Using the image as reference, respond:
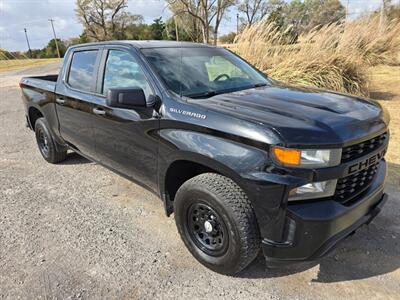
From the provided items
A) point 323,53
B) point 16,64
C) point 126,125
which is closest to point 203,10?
point 323,53

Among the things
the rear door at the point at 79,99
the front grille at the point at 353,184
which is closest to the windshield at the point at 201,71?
the rear door at the point at 79,99

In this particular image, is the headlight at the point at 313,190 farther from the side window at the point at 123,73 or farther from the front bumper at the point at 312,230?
the side window at the point at 123,73

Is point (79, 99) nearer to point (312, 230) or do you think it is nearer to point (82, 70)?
point (82, 70)

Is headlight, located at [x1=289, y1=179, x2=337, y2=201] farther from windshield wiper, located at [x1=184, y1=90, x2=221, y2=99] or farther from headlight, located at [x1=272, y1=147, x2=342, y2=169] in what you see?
windshield wiper, located at [x1=184, y1=90, x2=221, y2=99]

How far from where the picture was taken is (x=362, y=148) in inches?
96.9

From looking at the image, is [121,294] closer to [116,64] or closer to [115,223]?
[115,223]

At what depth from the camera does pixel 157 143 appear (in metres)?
2.97

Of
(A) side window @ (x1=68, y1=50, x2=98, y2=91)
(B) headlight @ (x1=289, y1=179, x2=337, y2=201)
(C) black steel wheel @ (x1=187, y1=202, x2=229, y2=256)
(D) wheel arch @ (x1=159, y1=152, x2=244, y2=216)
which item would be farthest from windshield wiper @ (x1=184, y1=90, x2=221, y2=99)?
(A) side window @ (x1=68, y1=50, x2=98, y2=91)

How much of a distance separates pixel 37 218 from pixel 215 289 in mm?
2192

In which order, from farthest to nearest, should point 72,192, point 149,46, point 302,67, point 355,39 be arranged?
1. point 355,39
2. point 302,67
3. point 72,192
4. point 149,46

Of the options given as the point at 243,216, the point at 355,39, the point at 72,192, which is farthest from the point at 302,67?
the point at 243,216

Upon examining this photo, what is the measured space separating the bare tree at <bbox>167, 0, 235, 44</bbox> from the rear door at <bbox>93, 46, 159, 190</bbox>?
19.2 metres

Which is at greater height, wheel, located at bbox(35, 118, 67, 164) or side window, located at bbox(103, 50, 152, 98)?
side window, located at bbox(103, 50, 152, 98)

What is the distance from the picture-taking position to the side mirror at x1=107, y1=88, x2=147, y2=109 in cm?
279
